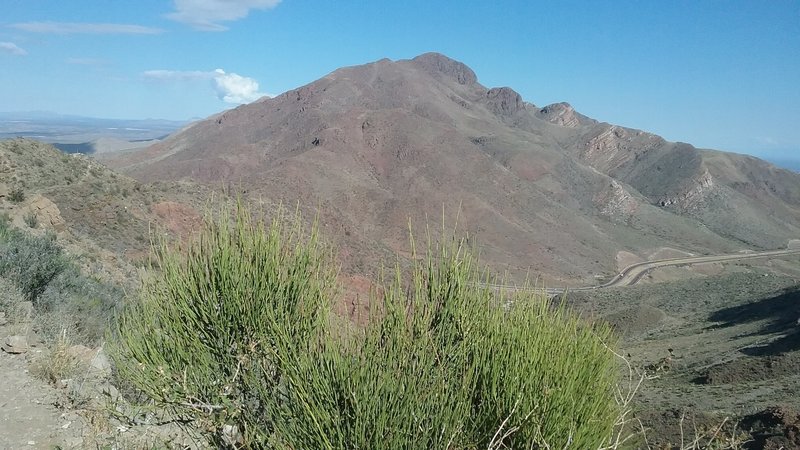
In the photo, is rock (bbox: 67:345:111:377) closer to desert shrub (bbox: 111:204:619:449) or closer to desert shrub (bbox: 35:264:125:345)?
desert shrub (bbox: 35:264:125:345)

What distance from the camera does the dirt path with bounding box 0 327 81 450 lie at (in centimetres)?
596

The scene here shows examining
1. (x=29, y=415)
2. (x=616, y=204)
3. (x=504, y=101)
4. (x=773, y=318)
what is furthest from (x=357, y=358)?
(x=504, y=101)

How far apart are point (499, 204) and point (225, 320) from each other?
6731cm

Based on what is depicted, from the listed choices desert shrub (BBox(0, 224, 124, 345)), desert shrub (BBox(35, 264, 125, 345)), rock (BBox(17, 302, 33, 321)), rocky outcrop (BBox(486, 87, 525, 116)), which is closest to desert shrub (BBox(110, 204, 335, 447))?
desert shrub (BBox(35, 264, 125, 345))

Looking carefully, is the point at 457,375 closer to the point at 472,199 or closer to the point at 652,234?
the point at 472,199

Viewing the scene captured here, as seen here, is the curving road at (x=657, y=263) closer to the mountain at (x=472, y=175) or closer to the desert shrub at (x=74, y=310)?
the mountain at (x=472, y=175)

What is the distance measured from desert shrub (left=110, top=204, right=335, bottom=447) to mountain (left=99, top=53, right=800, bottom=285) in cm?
2486

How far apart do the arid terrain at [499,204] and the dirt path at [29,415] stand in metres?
0.05

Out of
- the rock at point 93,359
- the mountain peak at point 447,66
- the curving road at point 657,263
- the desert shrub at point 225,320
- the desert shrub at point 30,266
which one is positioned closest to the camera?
the desert shrub at point 225,320

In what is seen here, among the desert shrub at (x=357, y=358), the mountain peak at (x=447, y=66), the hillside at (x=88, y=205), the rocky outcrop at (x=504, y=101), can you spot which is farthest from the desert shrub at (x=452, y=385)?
the mountain peak at (x=447, y=66)

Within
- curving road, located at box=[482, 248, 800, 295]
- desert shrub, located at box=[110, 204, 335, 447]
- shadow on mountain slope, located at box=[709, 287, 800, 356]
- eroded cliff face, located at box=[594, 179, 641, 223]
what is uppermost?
desert shrub, located at box=[110, 204, 335, 447]

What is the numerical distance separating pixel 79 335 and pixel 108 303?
234cm

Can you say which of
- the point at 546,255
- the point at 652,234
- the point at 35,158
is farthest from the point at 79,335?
the point at 652,234

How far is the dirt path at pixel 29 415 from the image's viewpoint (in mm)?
5961
